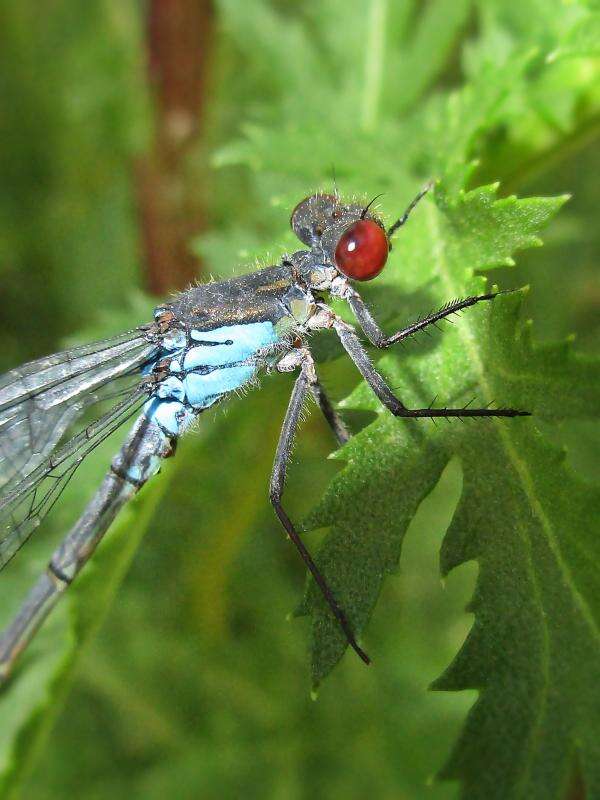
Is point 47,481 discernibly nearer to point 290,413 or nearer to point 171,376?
point 171,376

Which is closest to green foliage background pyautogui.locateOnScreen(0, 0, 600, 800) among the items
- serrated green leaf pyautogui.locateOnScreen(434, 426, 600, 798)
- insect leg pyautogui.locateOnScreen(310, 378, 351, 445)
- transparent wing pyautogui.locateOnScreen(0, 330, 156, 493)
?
serrated green leaf pyautogui.locateOnScreen(434, 426, 600, 798)

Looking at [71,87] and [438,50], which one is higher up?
[71,87]

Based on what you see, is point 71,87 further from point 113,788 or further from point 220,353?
point 113,788

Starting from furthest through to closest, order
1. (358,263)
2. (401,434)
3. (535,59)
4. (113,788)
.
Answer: (113,788)
(535,59)
(358,263)
(401,434)

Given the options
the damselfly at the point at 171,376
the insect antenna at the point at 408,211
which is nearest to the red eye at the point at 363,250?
the damselfly at the point at 171,376

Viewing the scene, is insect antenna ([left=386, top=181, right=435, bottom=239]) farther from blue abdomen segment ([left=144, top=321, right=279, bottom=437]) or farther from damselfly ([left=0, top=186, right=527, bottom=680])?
blue abdomen segment ([left=144, top=321, right=279, bottom=437])

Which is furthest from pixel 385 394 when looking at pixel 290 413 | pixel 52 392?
pixel 52 392

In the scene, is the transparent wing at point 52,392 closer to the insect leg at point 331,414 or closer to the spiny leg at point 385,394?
the insect leg at point 331,414

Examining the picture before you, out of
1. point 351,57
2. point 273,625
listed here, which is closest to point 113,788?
point 273,625
